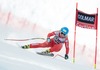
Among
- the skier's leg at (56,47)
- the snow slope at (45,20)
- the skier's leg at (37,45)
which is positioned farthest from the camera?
the snow slope at (45,20)

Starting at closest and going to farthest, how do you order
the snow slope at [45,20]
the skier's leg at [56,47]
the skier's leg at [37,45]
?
A: the skier's leg at [37,45] < the skier's leg at [56,47] < the snow slope at [45,20]

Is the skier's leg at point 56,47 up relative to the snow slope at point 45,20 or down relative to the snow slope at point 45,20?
down

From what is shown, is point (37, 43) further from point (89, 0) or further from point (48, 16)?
point (89, 0)

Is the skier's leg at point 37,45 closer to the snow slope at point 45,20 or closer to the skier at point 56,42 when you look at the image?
the skier at point 56,42

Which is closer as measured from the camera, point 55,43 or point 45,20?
point 55,43

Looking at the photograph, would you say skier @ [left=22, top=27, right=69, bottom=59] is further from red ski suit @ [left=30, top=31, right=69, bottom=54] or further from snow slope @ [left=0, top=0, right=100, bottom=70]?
snow slope @ [left=0, top=0, right=100, bottom=70]

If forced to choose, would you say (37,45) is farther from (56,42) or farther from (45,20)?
(45,20)

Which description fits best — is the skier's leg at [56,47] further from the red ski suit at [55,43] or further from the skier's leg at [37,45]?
the skier's leg at [37,45]

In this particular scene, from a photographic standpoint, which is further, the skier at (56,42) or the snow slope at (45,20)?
the snow slope at (45,20)

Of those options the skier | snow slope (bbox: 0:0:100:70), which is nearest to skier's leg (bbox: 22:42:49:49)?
the skier

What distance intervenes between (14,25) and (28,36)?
56cm

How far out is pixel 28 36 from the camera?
283 inches

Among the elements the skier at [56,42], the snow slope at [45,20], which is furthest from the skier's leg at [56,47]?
the snow slope at [45,20]

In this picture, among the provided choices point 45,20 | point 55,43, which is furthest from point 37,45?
point 45,20
